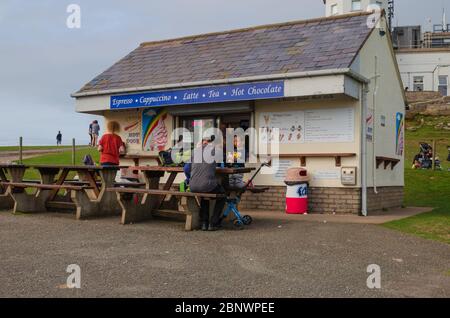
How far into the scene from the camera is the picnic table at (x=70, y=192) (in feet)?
35.8

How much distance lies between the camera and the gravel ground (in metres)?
5.33

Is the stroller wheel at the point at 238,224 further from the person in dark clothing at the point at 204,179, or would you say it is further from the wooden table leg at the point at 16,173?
the wooden table leg at the point at 16,173

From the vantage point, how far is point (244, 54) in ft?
47.5

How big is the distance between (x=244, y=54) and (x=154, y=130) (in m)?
3.33

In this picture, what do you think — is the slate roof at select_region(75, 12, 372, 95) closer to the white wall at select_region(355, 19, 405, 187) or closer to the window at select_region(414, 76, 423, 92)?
the white wall at select_region(355, 19, 405, 187)

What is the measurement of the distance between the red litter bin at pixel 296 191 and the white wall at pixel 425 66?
1796 inches

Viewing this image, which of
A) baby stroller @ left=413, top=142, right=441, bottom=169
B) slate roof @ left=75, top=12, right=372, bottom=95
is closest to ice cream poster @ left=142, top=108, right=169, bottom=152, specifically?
slate roof @ left=75, top=12, right=372, bottom=95

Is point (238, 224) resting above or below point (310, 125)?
below

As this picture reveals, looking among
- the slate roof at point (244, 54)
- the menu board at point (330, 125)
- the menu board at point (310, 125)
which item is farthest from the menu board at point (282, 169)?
the slate roof at point (244, 54)

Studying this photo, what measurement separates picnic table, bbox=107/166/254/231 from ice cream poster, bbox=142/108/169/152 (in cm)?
398

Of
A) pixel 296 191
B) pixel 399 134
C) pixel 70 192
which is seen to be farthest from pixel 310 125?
pixel 70 192

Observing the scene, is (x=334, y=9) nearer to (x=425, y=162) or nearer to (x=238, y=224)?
(x=425, y=162)

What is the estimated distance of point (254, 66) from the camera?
529 inches
